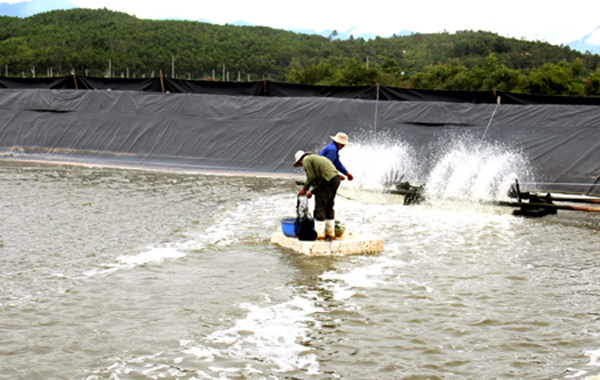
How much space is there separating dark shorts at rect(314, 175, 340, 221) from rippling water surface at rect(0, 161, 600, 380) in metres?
0.78

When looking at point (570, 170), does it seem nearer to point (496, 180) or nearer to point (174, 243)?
point (496, 180)

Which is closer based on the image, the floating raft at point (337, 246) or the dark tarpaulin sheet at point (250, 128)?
the floating raft at point (337, 246)

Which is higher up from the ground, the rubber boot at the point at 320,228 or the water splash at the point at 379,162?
the water splash at the point at 379,162

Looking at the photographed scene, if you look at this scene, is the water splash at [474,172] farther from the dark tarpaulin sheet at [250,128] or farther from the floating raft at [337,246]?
the floating raft at [337,246]

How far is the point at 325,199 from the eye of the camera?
10.1m

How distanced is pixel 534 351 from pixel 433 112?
1479cm

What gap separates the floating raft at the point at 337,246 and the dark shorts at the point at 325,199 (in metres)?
0.40

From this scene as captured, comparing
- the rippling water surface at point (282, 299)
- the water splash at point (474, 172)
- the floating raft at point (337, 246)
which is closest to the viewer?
the rippling water surface at point (282, 299)

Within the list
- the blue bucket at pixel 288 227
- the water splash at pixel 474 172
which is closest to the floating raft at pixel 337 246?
the blue bucket at pixel 288 227

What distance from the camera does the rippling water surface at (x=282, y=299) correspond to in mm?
5734

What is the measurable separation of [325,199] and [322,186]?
21 centimetres

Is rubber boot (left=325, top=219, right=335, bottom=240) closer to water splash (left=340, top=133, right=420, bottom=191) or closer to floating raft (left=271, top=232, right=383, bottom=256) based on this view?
floating raft (left=271, top=232, right=383, bottom=256)

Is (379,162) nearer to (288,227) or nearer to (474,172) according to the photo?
(474,172)

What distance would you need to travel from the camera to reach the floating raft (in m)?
9.77
